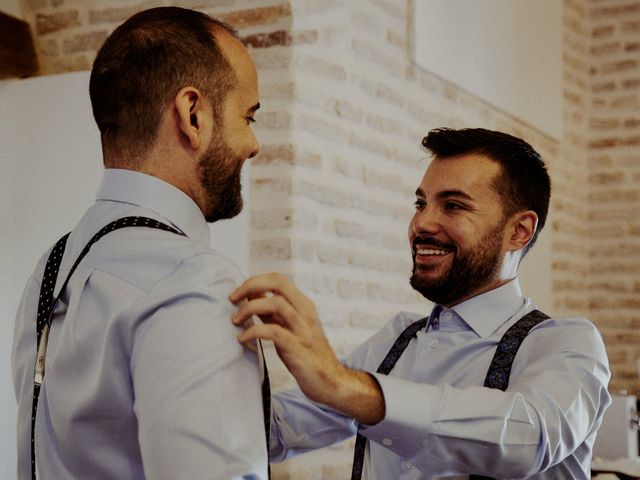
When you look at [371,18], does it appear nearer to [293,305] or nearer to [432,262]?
[432,262]

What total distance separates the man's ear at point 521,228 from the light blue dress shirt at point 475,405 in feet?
0.35

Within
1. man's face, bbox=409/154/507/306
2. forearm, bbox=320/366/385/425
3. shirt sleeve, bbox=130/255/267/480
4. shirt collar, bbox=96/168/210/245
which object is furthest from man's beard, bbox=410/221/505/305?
shirt sleeve, bbox=130/255/267/480

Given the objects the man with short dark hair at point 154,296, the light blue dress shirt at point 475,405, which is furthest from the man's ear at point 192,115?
the light blue dress shirt at point 475,405

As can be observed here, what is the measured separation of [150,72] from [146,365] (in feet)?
1.36

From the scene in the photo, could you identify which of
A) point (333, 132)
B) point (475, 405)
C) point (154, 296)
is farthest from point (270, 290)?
point (333, 132)

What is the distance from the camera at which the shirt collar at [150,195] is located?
4.07ft

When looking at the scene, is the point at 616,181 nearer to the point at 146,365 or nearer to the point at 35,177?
the point at 35,177

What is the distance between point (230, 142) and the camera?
1.29 m

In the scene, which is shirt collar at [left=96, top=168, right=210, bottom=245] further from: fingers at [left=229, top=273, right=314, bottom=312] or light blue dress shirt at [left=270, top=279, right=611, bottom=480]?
light blue dress shirt at [left=270, top=279, right=611, bottom=480]

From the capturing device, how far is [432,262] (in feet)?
6.55

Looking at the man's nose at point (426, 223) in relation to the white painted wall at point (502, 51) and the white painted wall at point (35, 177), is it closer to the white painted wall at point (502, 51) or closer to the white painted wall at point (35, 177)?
the white painted wall at point (35, 177)

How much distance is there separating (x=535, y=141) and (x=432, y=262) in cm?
299

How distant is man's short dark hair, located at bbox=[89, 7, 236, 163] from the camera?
1.24 metres

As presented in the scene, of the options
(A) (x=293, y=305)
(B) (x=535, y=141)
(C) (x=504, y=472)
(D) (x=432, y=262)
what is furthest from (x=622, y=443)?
(A) (x=293, y=305)
